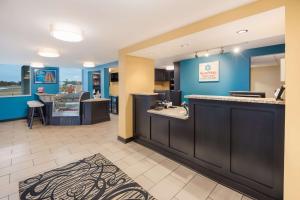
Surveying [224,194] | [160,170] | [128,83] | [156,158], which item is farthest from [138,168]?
[128,83]

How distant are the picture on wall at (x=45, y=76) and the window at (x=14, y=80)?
35 centimetres

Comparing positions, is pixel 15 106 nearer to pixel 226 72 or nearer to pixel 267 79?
pixel 226 72

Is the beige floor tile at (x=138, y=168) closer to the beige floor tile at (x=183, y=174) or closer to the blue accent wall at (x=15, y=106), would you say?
the beige floor tile at (x=183, y=174)

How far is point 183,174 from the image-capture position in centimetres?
251

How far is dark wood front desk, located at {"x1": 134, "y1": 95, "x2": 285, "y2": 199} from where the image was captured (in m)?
1.77

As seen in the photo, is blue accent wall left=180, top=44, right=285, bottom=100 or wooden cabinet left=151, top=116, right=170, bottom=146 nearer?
wooden cabinet left=151, top=116, right=170, bottom=146


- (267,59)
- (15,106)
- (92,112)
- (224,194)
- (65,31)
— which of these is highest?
(267,59)

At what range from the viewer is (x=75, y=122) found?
18.6 ft

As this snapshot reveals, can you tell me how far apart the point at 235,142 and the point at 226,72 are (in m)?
3.54

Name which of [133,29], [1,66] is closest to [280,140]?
[133,29]

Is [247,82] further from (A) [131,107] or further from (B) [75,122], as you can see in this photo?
(B) [75,122]

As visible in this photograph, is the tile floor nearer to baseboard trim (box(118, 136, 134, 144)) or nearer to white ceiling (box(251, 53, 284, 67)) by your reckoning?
baseboard trim (box(118, 136, 134, 144))

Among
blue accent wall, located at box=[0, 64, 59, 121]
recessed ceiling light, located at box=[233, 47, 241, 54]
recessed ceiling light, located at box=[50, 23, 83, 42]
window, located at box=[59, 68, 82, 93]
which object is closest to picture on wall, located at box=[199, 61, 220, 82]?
recessed ceiling light, located at box=[233, 47, 241, 54]

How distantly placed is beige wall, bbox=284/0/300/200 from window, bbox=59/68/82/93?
813 cm
